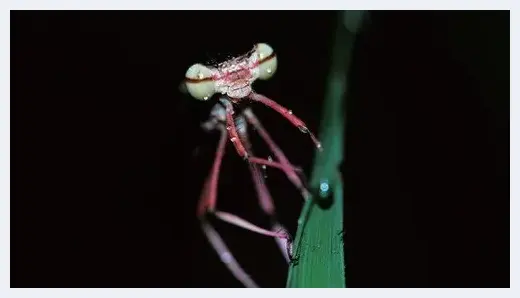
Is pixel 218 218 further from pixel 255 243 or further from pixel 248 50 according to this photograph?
pixel 248 50

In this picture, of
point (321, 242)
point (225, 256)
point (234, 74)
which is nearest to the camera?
point (321, 242)

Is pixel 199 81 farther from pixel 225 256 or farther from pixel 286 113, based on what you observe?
pixel 225 256

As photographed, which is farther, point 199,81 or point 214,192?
point 214,192

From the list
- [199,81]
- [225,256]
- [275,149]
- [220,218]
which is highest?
[199,81]

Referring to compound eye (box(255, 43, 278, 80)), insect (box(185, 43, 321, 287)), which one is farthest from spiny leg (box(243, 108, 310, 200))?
compound eye (box(255, 43, 278, 80))

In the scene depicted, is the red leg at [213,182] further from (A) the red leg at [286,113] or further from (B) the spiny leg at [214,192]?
(A) the red leg at [286,113]

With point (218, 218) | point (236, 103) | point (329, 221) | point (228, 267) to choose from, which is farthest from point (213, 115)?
point (228, 267)

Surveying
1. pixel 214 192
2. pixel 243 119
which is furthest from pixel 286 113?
pixel 214 192
